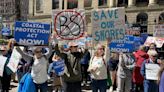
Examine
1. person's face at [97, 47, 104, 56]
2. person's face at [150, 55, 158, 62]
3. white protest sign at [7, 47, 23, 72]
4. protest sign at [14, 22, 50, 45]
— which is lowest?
white protest sign at [7, 47, 23, 72]

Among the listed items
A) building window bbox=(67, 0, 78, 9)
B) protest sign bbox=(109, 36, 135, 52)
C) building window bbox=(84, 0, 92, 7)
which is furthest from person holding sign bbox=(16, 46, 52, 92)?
building window bbox=(67, 0, 78, 9)

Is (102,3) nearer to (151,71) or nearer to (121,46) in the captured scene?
(121,46)

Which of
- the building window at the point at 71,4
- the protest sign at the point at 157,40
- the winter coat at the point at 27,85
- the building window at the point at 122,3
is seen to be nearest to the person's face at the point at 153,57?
the winter coat at the point at 27,85

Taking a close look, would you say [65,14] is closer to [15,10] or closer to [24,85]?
[24,85]

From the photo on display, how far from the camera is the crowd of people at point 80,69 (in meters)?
9.06

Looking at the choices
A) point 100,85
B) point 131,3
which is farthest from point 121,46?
point 131,3

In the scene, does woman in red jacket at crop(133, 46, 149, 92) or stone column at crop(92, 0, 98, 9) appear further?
stone column at crop(92, 0, 98, 9)

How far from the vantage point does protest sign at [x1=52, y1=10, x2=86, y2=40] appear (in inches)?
392

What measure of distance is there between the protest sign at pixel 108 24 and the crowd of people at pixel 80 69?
26cm

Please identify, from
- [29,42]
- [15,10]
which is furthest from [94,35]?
[15,10]

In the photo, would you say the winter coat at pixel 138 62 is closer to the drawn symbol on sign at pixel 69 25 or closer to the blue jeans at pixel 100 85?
the blue jeans at pixel 100 85

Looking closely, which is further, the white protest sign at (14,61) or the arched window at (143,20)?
the arched window at (143,20)

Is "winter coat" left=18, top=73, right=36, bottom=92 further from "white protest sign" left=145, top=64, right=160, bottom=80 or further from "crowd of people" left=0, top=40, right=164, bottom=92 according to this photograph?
"white protest sign" left=145, top=64, right=160, bottom=80

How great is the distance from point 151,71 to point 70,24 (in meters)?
2.25
